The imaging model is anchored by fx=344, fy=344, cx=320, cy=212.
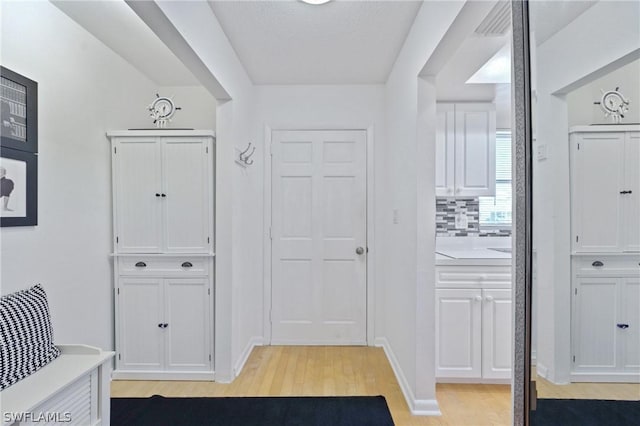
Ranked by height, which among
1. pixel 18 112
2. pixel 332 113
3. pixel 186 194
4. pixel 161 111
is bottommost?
pixel 186 194

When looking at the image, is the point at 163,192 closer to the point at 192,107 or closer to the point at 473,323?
the point at 192,107

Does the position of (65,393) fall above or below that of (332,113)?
below

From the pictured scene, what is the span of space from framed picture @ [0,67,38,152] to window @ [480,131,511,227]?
11.5 feet

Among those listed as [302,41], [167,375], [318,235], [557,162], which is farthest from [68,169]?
[557,162]

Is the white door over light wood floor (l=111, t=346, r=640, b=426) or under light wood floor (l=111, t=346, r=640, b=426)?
over

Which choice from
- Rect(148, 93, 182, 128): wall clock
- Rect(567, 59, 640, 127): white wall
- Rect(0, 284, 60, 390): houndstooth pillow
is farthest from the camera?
Rect(148, 93, 182, 128): wall clock

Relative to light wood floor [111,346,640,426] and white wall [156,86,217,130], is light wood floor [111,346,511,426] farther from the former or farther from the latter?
white wall [156,86,217,130]

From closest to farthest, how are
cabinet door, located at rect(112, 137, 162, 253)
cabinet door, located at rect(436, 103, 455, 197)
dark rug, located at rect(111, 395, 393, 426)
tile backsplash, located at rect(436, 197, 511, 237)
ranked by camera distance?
dark rug, located at rect(111, 395, 393, 426)
cabinet door, located at rect(112, 137, 162, 253)
cabinet door, located at rect(436, 103, 455, 197)
tile backsplash, located at rect(436, 197, 511, 237)

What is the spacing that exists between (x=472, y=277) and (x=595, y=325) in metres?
1.62

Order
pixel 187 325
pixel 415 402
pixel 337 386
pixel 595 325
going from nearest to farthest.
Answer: pixel 595 325, pixel 415 402, pixel 337 386, pixel 187 325

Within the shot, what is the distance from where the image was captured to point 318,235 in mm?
3422

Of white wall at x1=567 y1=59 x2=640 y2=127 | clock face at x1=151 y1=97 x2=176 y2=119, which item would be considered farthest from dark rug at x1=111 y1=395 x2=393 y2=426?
clock face at x1=151 y1=97 x2=176 y2=119

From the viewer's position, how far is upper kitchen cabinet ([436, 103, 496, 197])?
10.0 feet

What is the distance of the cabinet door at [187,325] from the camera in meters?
2.65
